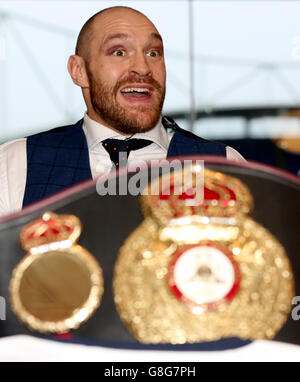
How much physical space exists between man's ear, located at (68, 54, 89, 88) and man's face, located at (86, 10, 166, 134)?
4 cm

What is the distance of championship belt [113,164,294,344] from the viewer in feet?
1.50

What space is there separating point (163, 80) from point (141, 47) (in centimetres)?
5

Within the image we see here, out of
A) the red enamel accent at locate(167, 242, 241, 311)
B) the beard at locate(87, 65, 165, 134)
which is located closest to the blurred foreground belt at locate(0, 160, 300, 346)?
the red enamel accent at locate(167, 242, 241, 311)

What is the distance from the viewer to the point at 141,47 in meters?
0.72

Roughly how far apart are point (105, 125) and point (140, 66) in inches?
4.1

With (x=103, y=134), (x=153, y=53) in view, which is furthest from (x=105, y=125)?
(x=153, y=53)

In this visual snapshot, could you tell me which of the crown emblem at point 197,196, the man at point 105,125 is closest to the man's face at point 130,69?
the man at point 105,125

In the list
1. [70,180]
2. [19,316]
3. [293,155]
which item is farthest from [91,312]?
[293,155]

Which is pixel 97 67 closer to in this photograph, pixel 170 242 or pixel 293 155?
pixel 170 242

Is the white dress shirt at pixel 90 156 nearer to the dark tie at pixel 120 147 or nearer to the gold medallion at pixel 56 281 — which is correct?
the dark tie at pixel 120 147

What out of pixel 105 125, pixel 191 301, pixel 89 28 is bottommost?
pixel 191 301

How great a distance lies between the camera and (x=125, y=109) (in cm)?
72

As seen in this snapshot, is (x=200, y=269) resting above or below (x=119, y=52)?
below

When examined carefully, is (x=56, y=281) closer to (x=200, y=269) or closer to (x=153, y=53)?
(x=200, y=269)
